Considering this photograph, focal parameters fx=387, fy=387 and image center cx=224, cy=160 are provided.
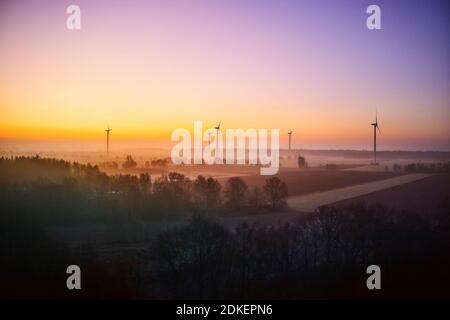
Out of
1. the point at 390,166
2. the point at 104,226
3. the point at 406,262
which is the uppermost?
the point at 390,166

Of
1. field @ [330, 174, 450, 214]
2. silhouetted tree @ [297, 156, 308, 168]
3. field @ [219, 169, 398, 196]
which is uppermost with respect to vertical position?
silhouetted tree @ [297, 156, 308, 168]

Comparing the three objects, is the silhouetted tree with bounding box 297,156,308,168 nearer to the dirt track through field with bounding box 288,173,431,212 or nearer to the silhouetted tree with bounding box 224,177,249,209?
the dirt track through field with bounding box 288,173,431,212

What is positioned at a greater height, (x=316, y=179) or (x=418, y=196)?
(x=316, y=179)

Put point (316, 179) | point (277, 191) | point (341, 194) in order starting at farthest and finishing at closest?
point (316, 179) → point (341, 194) → point (277, 191)

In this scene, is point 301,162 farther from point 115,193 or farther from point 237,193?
point 115,193

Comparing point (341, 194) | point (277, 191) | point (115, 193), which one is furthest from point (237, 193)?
point (115, 193)

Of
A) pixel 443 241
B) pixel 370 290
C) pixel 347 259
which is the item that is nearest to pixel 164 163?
pixel 347 259

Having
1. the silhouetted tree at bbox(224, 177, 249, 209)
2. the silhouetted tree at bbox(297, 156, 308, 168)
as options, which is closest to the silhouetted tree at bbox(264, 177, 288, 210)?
the silhouetted tree at bbox(224, 177, 249, 209)
